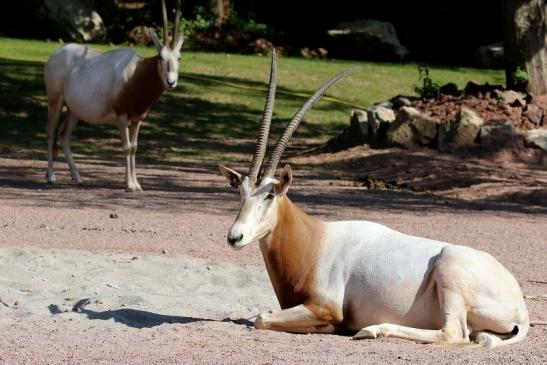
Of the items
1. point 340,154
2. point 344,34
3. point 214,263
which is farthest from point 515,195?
point 344,34

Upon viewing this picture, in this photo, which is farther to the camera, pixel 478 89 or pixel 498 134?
pixel 478 89

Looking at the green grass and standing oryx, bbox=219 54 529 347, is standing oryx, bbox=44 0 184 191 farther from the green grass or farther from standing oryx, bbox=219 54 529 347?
standing oryx, bbox=219 54 529 347

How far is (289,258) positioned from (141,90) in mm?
7678

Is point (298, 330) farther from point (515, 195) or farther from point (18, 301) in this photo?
point (515, 195)

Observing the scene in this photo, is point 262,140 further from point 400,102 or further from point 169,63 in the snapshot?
point 400,102

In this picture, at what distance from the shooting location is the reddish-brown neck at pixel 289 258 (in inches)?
272

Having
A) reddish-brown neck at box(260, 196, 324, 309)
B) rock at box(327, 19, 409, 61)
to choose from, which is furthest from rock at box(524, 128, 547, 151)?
rock at box(327, 19, 409, 61)

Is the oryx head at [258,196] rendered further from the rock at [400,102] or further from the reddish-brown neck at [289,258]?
the rock at [400,102]

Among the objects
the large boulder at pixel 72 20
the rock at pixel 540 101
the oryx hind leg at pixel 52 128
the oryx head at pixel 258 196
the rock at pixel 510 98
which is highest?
the oryx head at pixel 258 196

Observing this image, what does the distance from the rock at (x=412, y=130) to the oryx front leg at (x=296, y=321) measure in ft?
36.5

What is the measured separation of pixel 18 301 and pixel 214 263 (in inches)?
75.4

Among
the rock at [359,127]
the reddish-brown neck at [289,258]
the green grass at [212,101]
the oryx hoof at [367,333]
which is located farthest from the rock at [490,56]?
the oryx hoof at [367,333]

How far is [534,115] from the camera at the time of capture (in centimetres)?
1798

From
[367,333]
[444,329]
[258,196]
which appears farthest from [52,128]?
[444,329]
